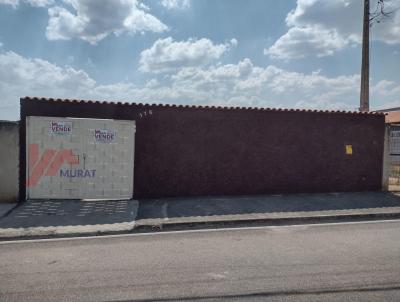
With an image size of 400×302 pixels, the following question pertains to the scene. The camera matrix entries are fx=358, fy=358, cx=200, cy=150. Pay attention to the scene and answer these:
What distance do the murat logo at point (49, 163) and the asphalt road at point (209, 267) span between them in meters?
3.68

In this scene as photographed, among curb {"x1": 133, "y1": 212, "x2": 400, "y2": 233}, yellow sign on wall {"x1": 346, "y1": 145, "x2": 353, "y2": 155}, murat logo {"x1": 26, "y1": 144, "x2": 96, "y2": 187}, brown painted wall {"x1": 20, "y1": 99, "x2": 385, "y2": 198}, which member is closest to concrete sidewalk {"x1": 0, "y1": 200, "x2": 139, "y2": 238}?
curb {"x1": 133, "y1": 212, "x2": 400, "y2": 233}

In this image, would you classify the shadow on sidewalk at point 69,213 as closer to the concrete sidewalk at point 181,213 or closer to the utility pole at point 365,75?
the concrete sidewalk at point 181,213

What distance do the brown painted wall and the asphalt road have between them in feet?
12.0

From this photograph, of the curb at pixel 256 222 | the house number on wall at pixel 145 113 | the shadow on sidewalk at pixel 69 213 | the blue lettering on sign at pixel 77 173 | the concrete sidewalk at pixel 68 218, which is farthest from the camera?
the house number on wall at pixel 145 113

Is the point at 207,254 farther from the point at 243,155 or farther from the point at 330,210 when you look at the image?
the point at 243,155

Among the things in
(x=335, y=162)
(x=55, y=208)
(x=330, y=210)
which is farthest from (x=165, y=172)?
(x=335, y=162)

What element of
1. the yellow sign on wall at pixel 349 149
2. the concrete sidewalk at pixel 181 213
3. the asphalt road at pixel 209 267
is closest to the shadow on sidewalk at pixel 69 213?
the concrete sidewalk at pixel 181 213

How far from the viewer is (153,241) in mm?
6844

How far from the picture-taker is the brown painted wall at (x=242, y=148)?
418 inches

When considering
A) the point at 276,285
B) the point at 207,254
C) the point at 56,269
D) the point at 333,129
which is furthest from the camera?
the point at 333,129

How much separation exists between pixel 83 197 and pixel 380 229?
7726 millimetres

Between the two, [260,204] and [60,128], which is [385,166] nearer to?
[260,204]

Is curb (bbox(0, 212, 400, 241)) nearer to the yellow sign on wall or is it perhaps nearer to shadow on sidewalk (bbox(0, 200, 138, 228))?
shadow on sidewalk (bbox(0, 200, 138, 228))

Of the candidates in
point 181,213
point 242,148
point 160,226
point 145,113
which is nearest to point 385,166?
point 242,148
